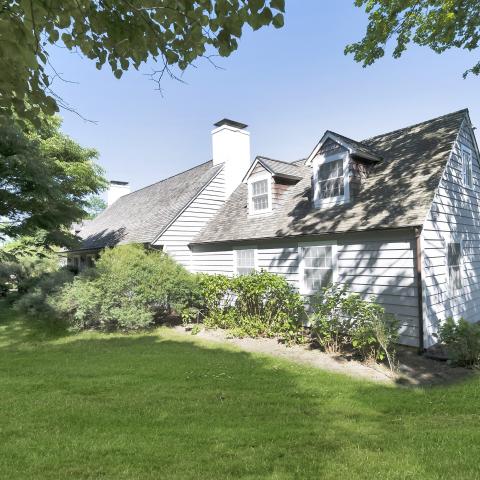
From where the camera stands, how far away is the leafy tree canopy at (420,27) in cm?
1044

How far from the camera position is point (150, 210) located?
20188mm

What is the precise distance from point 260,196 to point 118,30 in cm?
1190

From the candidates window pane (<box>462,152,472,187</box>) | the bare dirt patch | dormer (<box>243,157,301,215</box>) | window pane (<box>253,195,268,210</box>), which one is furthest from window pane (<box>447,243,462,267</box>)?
window pane (<box>253,195,268,210</box>)

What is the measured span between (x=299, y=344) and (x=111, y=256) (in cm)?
756

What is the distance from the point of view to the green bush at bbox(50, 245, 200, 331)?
11688 mm

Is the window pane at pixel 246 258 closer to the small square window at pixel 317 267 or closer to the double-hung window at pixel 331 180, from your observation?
the small square window at pixel 317 267

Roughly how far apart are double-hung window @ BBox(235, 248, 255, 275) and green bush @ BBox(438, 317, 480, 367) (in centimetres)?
730

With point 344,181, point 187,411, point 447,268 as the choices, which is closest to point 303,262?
point 344,181

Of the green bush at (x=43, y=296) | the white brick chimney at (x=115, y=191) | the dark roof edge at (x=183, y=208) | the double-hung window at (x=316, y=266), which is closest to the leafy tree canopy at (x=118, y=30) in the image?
the double-hung window at (x=316, y=266)

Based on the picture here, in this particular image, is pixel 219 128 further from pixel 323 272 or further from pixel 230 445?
pixel 230 445

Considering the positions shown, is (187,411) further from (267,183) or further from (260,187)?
(260,187)

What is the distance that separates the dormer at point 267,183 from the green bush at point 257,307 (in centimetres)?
379

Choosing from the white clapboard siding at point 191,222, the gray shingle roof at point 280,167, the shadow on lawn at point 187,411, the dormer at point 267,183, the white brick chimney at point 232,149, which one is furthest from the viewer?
the white brick chimney at point 232,149

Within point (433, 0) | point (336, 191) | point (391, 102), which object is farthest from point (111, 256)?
point (433, 0)
